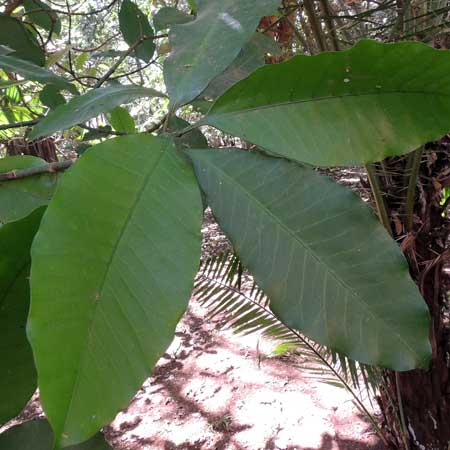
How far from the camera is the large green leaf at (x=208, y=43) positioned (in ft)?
1.41

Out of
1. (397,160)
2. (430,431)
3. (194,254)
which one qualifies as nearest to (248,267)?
(194,254)

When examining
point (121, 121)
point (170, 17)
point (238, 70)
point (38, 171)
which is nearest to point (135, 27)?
point (170, 17)

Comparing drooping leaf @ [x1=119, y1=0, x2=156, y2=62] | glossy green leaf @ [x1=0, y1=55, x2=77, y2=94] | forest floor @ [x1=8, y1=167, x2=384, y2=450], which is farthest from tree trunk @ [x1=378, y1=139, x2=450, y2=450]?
glossy green leaf @ [x1=0, y1=55, x2=77, y2=94]

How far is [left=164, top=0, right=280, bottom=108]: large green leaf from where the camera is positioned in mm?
431

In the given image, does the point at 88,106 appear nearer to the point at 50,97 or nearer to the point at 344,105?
the point at 344,105

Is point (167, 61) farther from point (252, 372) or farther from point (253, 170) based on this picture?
point (252, 372)

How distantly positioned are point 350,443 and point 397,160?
3.83 feet

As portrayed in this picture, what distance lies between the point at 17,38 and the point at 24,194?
1.74 feet

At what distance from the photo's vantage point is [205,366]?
92.1 inches

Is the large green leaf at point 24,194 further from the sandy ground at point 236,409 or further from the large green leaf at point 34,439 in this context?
the sandy ground at point 236,409

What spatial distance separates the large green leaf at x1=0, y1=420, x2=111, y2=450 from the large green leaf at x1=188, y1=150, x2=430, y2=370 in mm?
199

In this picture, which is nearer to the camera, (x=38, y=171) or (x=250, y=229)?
(x=250, y=229)

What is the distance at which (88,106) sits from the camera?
1.52 ft

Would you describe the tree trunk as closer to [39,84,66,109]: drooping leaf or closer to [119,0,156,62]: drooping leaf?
[119,0,156,62]: drooping leaf
